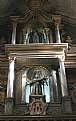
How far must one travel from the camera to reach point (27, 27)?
14734 millimetres

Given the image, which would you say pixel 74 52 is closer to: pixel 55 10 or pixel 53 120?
pixel 55 10

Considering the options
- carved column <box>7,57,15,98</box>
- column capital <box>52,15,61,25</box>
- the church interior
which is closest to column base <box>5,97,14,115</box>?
the church interior

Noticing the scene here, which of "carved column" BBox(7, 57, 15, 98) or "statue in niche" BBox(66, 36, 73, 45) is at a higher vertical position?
"statue in niche" BBox(66, 36, 73, 45)

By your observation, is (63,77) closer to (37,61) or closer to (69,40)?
(37,61)

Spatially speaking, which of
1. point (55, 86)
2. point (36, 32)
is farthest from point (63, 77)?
point (36, 32)

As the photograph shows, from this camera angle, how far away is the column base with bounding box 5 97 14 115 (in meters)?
10.8

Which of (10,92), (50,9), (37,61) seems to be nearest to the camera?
(10,92)

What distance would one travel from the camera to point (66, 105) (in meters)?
11.0

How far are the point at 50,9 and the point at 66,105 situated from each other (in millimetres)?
5946

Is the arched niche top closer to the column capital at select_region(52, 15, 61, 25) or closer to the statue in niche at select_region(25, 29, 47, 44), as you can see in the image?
the statue in niche at select_region(25, 29, 47, 44)

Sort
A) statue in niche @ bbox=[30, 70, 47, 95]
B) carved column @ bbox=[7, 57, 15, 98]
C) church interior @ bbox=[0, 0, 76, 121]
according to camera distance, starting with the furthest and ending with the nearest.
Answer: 1. statue in niche @ bbox=[30, 70, 47, 95]
2. carved column @ bbox=[7, 57, 15, 98]
3. church interior @ bbox=[0, 0, 76, 121]

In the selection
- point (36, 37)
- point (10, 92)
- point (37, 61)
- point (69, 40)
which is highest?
point (36, 37)

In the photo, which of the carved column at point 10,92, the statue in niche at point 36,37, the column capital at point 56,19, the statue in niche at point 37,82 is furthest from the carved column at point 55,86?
the column capital at point 56,19

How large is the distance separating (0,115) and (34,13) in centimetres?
624
